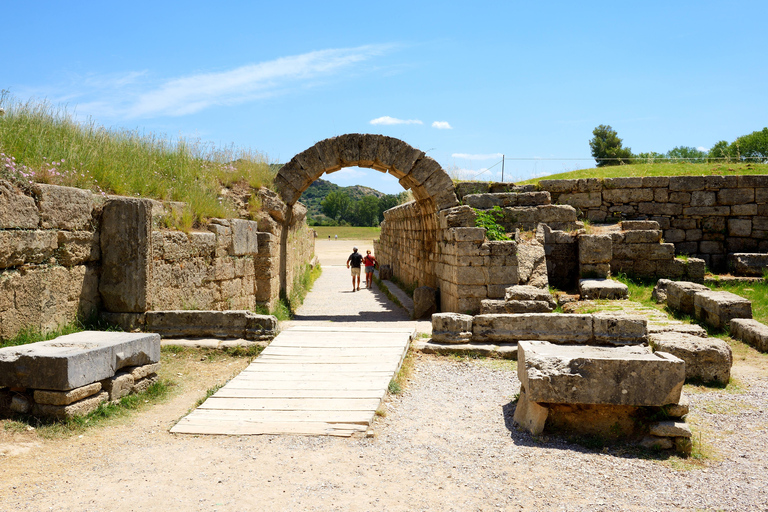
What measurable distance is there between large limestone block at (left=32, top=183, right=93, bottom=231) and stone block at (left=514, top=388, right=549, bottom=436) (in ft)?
17.5

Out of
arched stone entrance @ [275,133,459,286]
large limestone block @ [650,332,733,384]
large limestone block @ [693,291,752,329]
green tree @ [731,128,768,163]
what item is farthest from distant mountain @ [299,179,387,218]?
large limestone block @ [650,332,733,384]

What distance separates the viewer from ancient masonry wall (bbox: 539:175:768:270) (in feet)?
41.9

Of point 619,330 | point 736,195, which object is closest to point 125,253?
point 619,330

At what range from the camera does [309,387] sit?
5.88 meters

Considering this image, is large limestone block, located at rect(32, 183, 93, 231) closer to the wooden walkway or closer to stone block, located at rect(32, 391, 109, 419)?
stone block, located at rect(32, 391, 109, 419)

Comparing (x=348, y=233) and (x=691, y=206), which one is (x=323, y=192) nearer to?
(x=348, y=233)

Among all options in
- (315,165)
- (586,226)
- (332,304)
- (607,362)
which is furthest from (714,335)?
(332,304)

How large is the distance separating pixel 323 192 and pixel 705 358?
100m

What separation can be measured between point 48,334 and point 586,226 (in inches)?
396

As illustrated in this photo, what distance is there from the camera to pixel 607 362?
4.82m

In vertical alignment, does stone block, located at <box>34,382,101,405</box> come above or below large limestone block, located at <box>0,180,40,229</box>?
below

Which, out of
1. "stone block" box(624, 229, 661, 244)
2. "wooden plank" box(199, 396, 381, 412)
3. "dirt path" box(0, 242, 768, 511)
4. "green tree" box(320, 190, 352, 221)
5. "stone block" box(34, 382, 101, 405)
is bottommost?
"dirt path" box(0, 242, 768, 511)

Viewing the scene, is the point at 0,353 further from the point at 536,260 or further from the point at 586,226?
the point at 586,226

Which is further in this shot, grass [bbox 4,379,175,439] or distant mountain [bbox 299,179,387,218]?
distant mountain [bbox 299,179,387,218]
